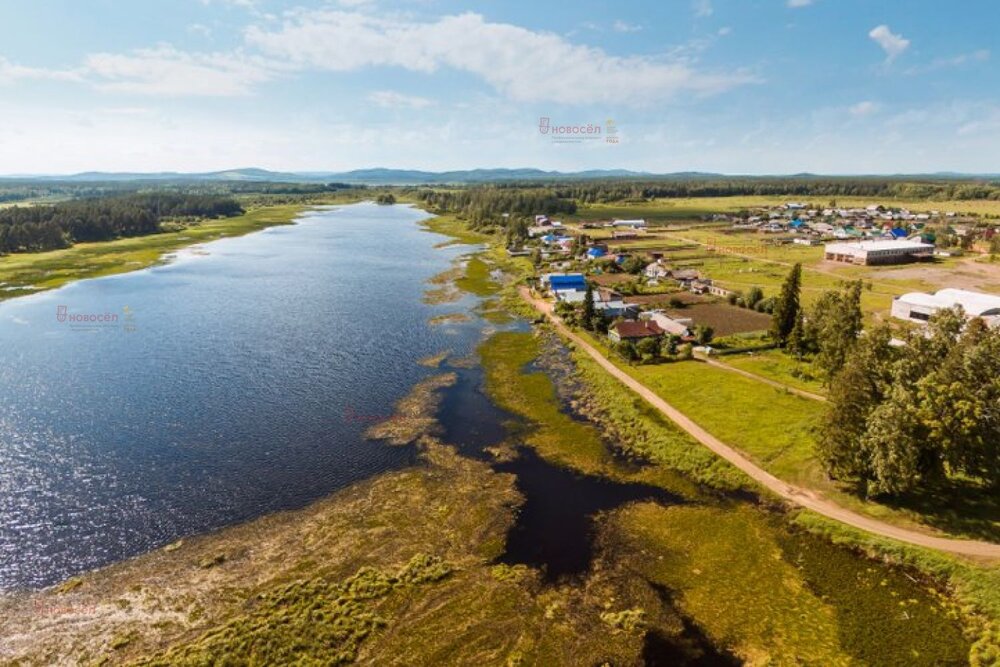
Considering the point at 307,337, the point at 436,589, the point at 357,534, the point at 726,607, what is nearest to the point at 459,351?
the point at 307,337

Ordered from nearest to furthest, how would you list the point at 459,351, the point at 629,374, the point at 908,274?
the point at 629,374, the point at 459,351, the point at 908,274

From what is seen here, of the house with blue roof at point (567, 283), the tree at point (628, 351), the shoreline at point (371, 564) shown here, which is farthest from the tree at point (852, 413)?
the house with blue roof at point (567, 283)

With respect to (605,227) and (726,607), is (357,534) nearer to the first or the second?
(726,607)

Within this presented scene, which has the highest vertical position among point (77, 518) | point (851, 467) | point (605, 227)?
point (605, 227)

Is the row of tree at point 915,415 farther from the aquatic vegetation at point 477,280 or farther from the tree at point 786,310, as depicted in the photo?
the aquatic vegetation at point 477,280

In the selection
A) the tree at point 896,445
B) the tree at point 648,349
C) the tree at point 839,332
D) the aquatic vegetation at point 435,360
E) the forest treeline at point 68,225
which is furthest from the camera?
the forest treeline at point 68,225

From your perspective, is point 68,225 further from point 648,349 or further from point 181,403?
point 648,349

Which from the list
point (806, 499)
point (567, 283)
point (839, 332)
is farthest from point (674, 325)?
point (806, 499)
